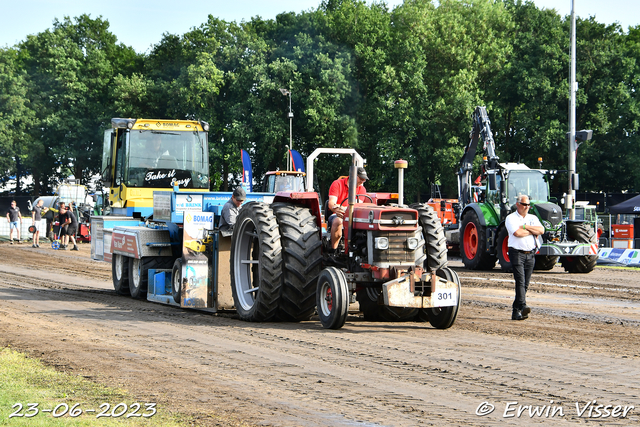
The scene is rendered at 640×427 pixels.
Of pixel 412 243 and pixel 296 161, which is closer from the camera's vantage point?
pixel 412 243

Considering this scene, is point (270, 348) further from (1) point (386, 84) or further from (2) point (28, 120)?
(2) point (28, 120)

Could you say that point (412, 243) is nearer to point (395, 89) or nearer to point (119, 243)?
point (119, 243)

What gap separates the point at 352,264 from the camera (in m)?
10.2

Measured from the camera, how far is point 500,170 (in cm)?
2092

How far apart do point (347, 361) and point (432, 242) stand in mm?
3028

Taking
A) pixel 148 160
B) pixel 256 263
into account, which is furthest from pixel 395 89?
pixel 256 263

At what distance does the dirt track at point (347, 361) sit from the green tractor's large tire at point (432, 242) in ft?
→ 2.79

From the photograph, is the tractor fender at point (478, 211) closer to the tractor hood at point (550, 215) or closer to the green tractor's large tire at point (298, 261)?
the tractor hood at point (550, 215)

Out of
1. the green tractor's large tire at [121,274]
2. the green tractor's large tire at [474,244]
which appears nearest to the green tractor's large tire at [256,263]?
the green tractor's large tire at [121,274]

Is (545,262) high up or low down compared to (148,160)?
down

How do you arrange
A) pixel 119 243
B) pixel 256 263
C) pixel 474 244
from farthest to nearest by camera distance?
1. pixel 474 244
2. pixel 119 243
3. pixel 256 263

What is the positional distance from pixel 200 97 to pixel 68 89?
1472 centimetres

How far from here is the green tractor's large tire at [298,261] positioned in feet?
33.1

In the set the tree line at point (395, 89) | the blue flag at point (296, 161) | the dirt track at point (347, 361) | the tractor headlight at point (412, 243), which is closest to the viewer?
the dirt track at point (347, 361)
